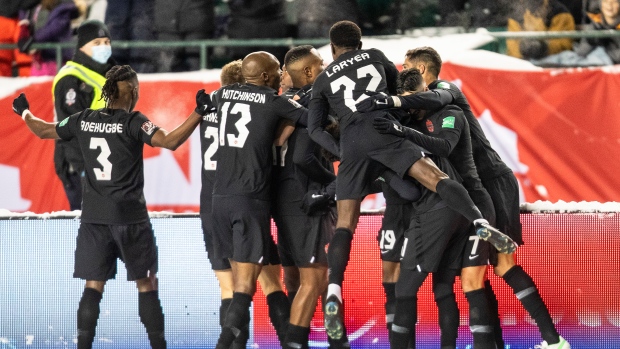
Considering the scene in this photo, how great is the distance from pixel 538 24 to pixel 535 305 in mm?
4647

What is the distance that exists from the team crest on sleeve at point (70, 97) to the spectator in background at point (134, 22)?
2046 mm

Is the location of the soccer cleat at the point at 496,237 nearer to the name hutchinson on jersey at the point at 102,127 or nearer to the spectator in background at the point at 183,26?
the name hutchinson on jersey at the point at 102,127

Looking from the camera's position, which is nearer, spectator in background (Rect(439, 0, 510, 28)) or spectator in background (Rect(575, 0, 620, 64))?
spectator in background (Rect(575, 0, 620, 64))

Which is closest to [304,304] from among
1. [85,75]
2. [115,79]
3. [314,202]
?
[314,202]

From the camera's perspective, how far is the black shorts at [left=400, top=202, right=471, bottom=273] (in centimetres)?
653

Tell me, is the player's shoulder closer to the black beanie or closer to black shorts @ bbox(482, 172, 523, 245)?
black shorts @ bbox(482, 172, 523, 245)

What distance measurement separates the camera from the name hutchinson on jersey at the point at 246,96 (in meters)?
6.76

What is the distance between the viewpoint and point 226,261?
721 cm

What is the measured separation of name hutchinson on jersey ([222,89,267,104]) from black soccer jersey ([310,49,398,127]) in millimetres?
341

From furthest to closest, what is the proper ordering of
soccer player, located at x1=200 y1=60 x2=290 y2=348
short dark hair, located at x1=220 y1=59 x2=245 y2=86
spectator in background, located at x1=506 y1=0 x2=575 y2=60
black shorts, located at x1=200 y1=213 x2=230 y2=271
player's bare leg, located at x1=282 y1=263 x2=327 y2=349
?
1. spectator in background, located at x1=506 y1=0 x2=575 y2=60
2. short dark hair, located at x1=220 y1=59 x2=245 y2=86
3. black shorts, located at x1=200 y1=213 x2=230 y2=271
4. soccer player, located at x1=200 y1=60 x2=290 y2=348
5. player's bare leg, located at x1=282 y1=263 x2=327 y2=349

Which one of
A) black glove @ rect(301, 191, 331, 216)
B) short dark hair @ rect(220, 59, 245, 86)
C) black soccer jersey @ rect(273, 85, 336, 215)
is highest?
short dark hair @ rect(220, 59, 245, 86)

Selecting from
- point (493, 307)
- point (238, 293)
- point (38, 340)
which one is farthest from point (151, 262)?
point (493, 307)

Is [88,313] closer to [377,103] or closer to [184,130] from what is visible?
[184,130]

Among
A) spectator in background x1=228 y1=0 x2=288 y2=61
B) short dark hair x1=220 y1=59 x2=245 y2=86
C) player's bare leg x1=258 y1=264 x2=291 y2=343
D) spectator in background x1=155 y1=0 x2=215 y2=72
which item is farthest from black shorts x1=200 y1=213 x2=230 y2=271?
spectator in background x1=155 y1=0 x2=215 y2=72
